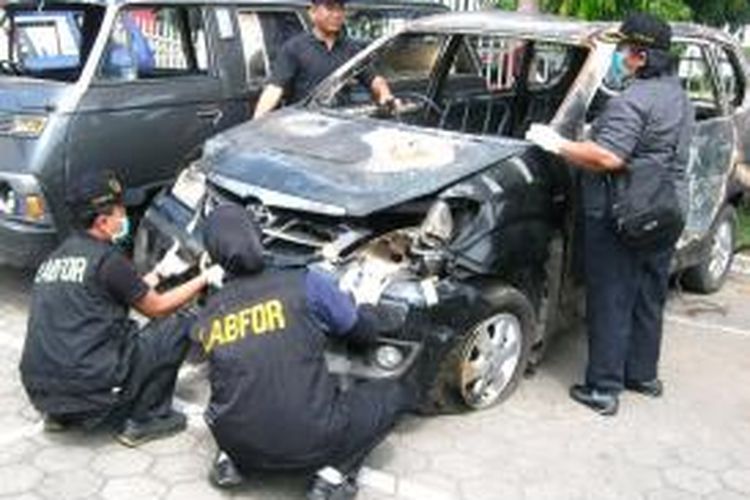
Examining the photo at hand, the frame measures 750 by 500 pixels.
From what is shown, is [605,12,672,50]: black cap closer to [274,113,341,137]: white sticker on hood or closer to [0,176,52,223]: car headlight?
[274,113,341,137]: white sticker on hood

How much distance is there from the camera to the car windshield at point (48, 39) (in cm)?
664

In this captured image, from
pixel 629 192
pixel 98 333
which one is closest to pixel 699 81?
pixel 629 192

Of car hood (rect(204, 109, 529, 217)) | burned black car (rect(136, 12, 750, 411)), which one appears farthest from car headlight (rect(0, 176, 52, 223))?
car hood (rect(204, 109, 529, 217))

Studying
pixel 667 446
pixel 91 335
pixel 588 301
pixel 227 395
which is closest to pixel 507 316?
pixel 588 301

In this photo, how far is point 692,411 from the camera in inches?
220

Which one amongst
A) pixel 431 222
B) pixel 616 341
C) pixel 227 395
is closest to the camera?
pixel 227 395

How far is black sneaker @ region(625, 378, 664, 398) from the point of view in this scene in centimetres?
574

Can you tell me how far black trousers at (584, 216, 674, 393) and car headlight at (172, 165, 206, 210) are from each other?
6.44 ft

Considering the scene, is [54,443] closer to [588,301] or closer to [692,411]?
[588,301]

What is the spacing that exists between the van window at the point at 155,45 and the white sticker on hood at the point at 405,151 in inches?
72.7

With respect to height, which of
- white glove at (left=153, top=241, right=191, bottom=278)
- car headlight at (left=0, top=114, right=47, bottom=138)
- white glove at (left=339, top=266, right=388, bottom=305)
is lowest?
white glove at (left=153, top=241, right=191, bottom=278)

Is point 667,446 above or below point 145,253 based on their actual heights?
below

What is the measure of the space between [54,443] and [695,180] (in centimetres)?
377

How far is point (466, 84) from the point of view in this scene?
24.3 ft
